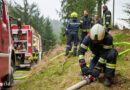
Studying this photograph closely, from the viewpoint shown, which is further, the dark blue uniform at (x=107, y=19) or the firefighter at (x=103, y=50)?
the dark blue uniform at (x=107, y=19)

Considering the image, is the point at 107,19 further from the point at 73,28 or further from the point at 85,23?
the point at 73,28

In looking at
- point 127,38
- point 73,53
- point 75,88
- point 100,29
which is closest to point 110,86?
point 75,88

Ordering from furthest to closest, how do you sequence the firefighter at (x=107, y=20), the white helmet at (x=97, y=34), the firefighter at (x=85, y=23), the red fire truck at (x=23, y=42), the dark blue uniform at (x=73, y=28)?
the red fire truck at (x=23, y=42), the dark blue uniform at (x=73, y=28), the firefighter at (x=85, y=23), the firefighter at (x=107, y=20), the white helmet at (x=97, y=34)

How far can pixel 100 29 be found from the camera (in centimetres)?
391

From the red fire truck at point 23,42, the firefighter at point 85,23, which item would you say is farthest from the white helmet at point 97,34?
the red fire truck at point 23,42

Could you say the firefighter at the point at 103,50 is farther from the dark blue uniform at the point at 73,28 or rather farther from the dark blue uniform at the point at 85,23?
the dark blue uniform at the point at 73,28

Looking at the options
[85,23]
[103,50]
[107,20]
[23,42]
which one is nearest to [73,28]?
[85,23]

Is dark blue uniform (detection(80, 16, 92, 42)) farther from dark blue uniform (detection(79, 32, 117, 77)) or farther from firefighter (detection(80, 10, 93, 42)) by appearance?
dark blue uniform (detection(79, 32, 117, 77))

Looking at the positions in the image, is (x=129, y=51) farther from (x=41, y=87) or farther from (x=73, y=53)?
(x=41, y=87)

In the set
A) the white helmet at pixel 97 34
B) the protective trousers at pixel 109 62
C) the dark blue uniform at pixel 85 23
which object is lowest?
the protective trousers at pixel 109 62

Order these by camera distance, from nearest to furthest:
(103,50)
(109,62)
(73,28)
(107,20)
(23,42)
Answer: (109,62) → (103,50) → (107,20) → (73,28) → (23,42)

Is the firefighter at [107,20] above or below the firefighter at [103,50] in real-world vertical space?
above

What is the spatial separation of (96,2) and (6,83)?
8969mm

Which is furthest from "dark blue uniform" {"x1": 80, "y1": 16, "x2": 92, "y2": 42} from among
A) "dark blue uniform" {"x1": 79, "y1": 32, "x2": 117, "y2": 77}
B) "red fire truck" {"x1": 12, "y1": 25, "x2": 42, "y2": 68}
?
"red fire truck" {"x1": 12, "y1": 25, "x2": 42, "y2": 68}
